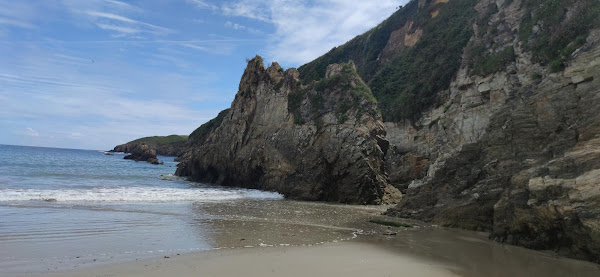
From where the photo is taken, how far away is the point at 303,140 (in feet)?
75.3

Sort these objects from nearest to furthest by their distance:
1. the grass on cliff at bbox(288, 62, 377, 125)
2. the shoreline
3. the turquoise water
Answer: the shoreline, the turquoise water, the grass on cliff at bbox(288, 62, 377, 125)

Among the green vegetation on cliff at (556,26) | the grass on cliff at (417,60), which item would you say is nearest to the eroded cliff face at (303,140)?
the green vegetation on cliff at (556,26)

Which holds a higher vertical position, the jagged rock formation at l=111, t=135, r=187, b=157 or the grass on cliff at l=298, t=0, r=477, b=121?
the grass on cliff at l=298, t=0, r=477, b=121

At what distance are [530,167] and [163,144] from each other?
115 meters

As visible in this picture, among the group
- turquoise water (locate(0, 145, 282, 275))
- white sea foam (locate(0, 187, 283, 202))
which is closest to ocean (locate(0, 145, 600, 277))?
turquoise water (locate(0, 145, 282, 275))

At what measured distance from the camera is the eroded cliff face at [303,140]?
20.7 metres

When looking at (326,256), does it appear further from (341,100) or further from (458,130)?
(341,100)

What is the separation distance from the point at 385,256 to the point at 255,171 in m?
18.5

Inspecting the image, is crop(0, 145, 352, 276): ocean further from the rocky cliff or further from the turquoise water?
the rocky cliff

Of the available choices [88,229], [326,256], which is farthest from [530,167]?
[88,229]

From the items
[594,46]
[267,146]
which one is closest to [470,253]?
[594,46]

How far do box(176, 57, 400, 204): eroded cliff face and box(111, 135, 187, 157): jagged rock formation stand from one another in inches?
3260

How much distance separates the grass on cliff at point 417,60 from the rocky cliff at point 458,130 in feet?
0.56

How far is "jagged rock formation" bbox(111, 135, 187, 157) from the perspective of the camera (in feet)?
362
